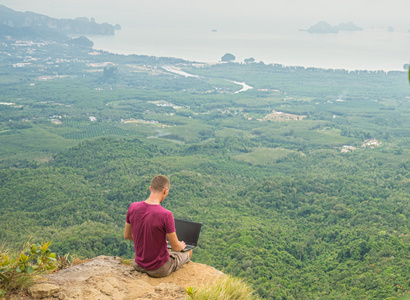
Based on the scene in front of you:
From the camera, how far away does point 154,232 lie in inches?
222

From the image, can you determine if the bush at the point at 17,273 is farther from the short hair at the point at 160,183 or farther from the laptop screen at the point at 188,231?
the laptop screen at the point at 188,231

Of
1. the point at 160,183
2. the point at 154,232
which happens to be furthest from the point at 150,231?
the point at 160,183

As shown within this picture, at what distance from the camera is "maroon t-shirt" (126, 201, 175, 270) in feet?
18.3

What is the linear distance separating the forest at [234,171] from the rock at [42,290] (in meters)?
9.26

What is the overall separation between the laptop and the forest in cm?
755

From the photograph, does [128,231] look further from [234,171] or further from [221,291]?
[234,171]

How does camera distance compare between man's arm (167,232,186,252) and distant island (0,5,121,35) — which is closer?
man's arm (167,232,186,252)

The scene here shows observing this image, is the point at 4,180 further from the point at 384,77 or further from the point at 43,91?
the point at 384,77

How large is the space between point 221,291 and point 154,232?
3.79ft

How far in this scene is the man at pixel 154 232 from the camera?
18.3 feet

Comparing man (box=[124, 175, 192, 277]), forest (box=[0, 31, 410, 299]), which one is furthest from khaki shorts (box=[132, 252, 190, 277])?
forest (box=[0, 31, 410, 299])

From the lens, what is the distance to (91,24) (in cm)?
13288

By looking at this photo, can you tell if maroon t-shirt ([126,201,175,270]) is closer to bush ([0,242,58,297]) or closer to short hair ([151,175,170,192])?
short hair ([151,175,170,192])

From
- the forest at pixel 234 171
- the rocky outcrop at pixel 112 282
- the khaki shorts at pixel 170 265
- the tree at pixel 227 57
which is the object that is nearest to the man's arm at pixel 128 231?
the khaki shorts at pixel 170 265
